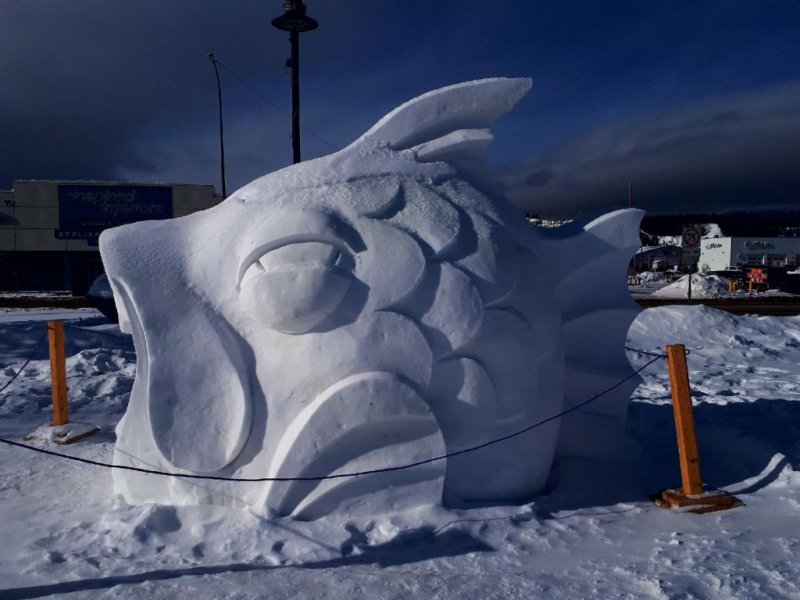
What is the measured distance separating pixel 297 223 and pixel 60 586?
249 centimetres

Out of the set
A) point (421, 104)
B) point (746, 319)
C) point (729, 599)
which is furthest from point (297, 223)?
point (746, 319)

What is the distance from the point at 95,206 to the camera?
93.8 feet

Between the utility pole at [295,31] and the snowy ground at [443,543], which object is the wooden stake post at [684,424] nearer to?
the snowy ground at [443,543]

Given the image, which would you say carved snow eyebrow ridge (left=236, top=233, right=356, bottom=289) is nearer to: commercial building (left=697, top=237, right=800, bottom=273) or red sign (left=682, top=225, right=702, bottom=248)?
red sign (left=682, top=225, right=702, bottom=248)

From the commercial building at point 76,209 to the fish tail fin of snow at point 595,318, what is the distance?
24.7m

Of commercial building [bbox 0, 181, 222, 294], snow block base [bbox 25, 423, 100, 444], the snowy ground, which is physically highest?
commercial building [bbox 0, 181, 222, 294]

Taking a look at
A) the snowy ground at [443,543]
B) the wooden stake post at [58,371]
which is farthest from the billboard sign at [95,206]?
the snowy ground at [443,543]

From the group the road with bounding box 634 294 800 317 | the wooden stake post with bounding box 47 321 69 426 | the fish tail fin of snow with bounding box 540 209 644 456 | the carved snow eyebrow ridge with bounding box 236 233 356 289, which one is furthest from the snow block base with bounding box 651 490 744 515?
the road with bounding box 634 294 800 317

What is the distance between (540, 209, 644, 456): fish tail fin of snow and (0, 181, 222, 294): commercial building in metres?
24.7

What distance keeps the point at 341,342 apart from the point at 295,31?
34.2ft

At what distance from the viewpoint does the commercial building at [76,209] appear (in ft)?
92.8

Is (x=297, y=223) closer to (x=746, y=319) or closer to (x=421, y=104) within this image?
(x=421, y=104)

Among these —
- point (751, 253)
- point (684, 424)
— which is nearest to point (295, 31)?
point (684, 424)

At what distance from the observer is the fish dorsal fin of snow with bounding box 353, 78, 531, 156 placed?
5.03 m
